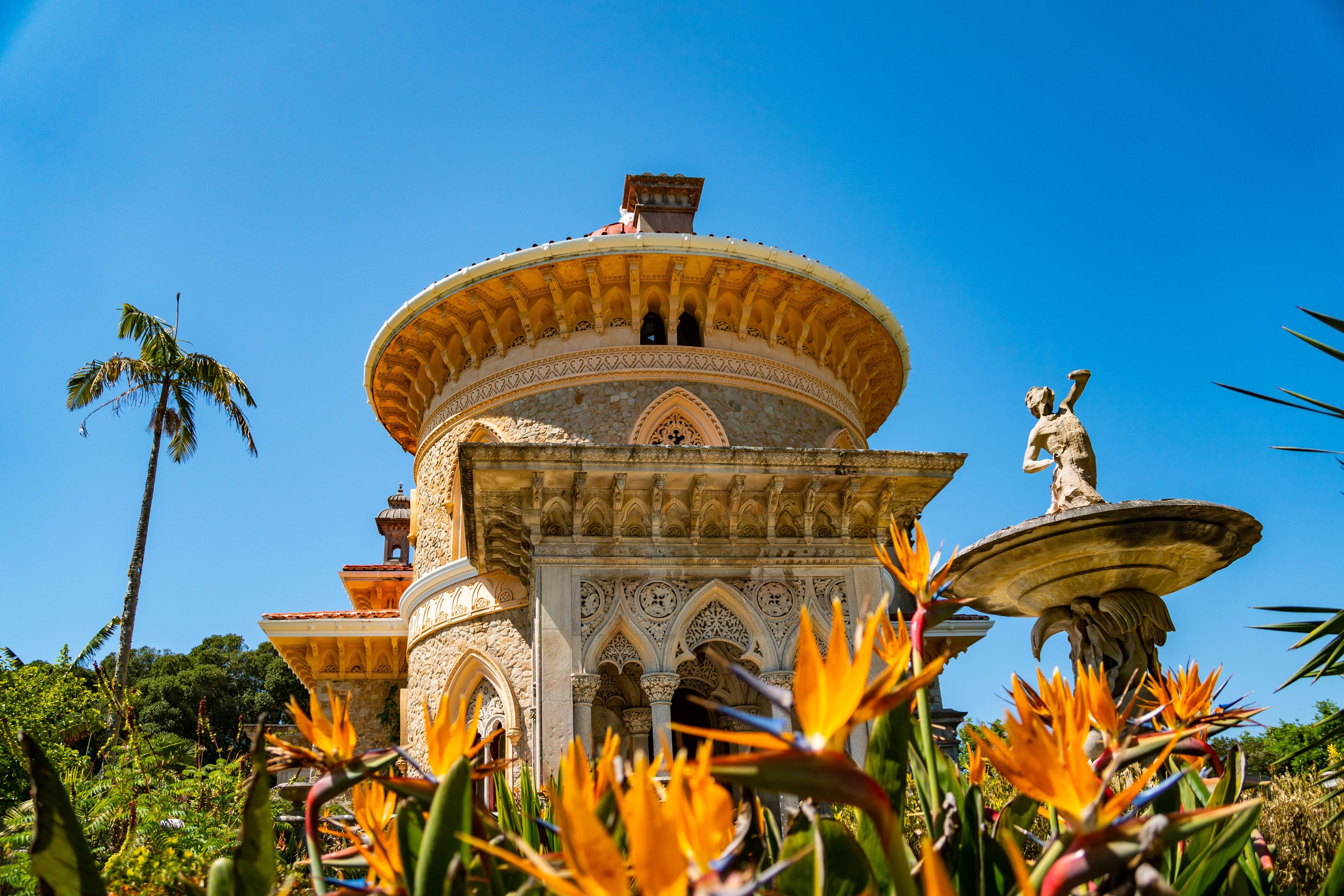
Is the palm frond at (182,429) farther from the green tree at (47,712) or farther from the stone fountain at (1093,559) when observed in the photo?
the stone fountain at (1093,559)

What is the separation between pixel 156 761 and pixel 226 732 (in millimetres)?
37988

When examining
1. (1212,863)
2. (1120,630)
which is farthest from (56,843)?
(1120,630)

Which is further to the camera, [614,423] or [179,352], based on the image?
[179,352]

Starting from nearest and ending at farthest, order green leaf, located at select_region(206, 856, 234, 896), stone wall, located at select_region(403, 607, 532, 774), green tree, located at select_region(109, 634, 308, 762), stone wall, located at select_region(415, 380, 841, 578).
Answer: green leaf, located at select_region(206, 856, 234, 896) → stone wall, located at select_region(403, 607, 532, 774) → stone wall, located at select_region(415, 380, 841, 578) → green tree, located at select_region(109, 634, 308, 762)

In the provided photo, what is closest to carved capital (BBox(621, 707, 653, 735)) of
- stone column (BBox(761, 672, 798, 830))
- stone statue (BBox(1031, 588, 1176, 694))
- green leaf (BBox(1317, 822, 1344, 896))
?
stone column (BBox(761, 672, 798, 830))

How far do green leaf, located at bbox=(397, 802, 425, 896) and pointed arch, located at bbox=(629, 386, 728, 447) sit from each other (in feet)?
34.8

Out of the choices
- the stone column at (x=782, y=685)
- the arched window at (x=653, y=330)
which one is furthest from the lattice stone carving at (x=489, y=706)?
the arched window at (x=653, y=330)

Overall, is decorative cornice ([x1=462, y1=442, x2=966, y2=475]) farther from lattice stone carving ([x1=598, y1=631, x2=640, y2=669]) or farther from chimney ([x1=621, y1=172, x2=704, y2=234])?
chimney ([x1=621, y1=172, x2=704, y2=234])

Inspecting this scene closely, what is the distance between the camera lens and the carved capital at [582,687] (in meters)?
8.95

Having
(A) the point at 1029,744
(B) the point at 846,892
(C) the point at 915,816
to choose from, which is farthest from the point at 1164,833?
(C) the point at 915,816

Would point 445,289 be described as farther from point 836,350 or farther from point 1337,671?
point 1337,671

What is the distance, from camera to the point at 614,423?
40.1ft

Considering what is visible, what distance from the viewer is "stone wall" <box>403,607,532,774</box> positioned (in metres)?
10.9

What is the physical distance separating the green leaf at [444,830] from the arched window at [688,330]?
1209 centimetres
